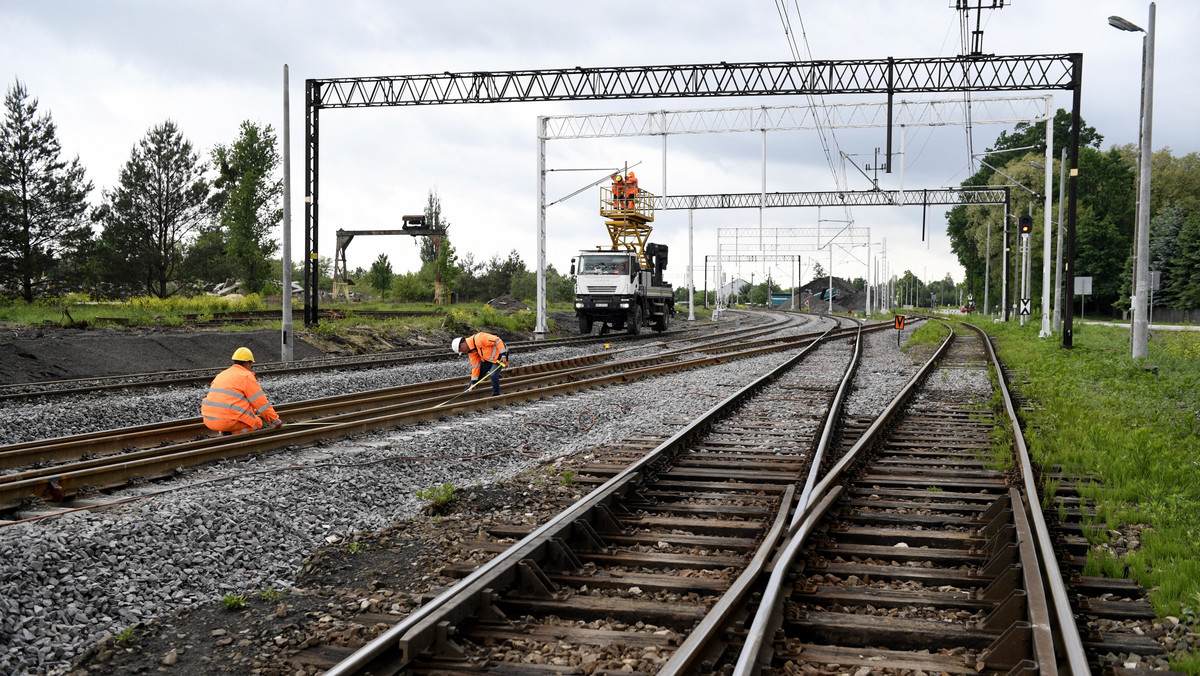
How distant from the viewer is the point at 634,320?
103 feet

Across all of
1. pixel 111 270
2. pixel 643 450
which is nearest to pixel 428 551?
pixel 643 450

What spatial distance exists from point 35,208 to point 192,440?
35.1 metres

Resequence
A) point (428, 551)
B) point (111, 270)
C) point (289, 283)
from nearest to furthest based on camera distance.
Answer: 1. point (428, 551)
2. point (289, 283)
3. point (111, 270)

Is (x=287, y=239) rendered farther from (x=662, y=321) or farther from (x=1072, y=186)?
(x=1072, y=186)

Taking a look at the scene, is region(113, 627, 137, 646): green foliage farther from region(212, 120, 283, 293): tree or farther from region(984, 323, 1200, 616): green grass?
region(212, 120, 283, 293): tree

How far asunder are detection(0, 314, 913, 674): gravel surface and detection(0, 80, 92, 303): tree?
28.5 m

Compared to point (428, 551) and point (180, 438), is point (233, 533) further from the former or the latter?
point (180, 438)

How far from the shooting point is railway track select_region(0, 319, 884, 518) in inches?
280

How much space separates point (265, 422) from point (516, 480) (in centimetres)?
384

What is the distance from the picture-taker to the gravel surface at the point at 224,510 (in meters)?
4.78

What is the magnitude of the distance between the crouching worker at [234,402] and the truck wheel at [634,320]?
69.8ft

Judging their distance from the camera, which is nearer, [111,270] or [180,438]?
[180,438]

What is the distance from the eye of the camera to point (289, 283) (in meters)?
20.8

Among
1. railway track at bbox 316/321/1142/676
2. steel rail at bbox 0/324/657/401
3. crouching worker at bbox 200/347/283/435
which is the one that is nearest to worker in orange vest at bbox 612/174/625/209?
steel rail at bbox 0/324/657/401
